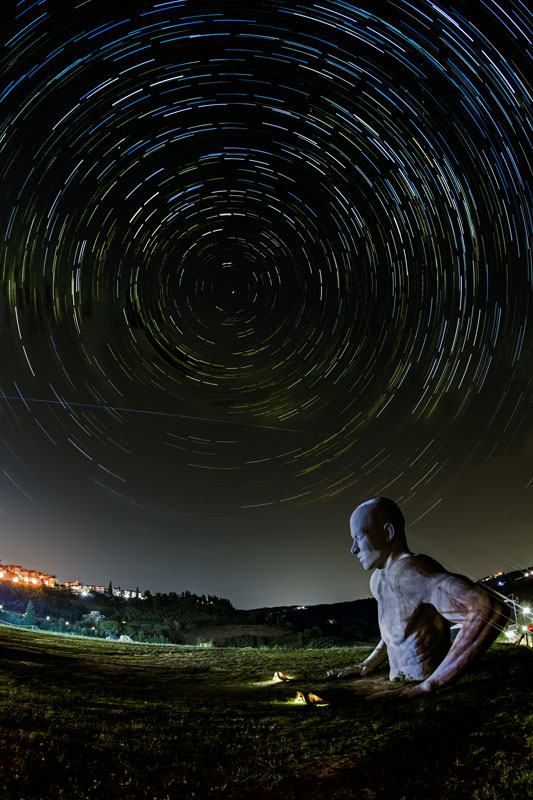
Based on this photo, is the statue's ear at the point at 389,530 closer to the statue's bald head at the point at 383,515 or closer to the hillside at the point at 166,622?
the statue's bald head at the point at 383,515

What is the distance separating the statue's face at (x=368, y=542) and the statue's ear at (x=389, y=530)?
66 mm

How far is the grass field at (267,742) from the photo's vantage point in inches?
313

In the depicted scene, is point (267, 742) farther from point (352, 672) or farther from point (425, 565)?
point (352, 672)

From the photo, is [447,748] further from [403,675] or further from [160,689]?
[160,689]

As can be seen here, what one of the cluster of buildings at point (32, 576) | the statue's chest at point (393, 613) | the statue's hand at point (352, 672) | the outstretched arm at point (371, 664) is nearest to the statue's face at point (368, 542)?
the statue's chest at point (393, 613)

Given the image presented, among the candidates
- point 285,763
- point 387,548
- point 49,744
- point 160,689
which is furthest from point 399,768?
point 160,689

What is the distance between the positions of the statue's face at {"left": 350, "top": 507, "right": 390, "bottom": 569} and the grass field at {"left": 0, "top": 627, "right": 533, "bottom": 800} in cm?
381

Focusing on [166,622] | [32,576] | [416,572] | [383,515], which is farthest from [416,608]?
[32,576]

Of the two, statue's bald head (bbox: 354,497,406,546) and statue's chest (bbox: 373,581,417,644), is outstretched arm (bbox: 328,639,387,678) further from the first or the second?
statue's bald head (bbox: 354,497,406,546)

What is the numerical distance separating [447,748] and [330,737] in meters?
2.51

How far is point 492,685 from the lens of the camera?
12734mm

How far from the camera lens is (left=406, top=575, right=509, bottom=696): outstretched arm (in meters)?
12.7

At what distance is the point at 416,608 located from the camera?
14828 mm

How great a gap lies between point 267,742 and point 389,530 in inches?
308
